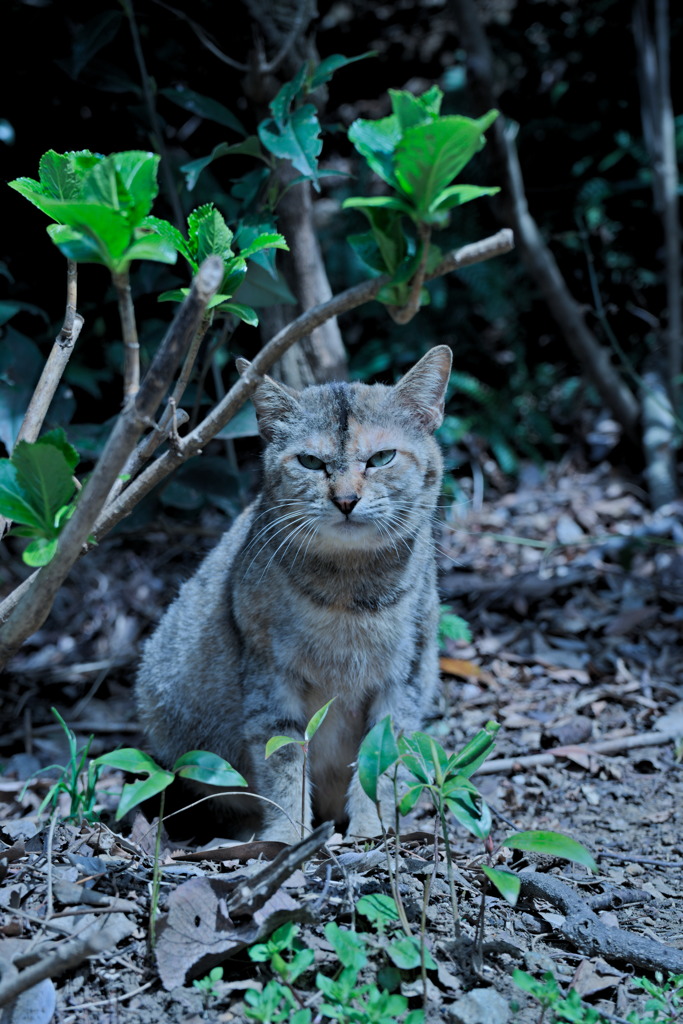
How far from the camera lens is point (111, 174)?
2062 millimetres

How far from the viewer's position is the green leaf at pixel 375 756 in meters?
2.38

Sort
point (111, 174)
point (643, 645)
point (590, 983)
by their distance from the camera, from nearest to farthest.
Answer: point (111, 174)
point (590, 983)
point (643, 645)

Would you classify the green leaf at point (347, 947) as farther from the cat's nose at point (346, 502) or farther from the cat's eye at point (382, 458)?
the cat's eye at point (382, 458)

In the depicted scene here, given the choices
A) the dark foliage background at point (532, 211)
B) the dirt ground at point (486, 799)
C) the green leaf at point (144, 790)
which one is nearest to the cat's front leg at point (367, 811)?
the dirt ground at point (486, 799)

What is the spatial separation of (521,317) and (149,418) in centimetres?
545

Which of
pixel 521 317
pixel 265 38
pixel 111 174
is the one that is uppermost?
pixel 265 38

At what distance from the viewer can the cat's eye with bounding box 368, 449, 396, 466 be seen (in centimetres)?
327

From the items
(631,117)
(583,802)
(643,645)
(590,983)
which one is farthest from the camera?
(631,117)

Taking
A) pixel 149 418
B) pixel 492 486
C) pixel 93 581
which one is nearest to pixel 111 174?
pixel 149 418

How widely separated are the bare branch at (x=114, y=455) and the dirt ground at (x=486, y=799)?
0.73 metres

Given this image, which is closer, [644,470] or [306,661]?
[306,661]

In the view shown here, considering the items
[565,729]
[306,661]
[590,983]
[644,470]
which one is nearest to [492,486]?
[644,470]

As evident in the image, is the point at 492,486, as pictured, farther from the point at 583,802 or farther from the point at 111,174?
the point at 111,174

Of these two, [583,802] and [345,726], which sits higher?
[345,726]
